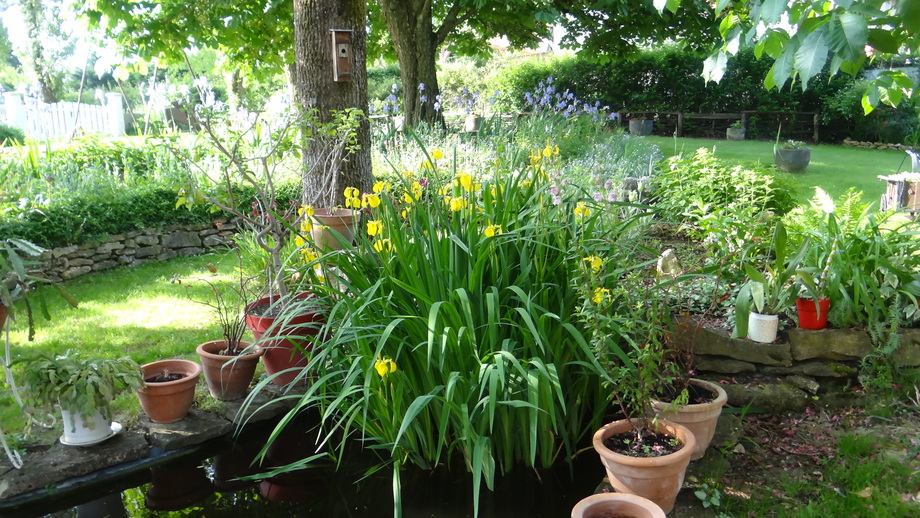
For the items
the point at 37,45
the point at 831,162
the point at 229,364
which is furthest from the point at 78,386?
the point at 37,45

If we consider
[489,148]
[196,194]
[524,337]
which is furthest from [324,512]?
[489,148]

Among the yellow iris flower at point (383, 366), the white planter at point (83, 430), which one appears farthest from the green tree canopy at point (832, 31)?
the white planter at point (83, 430)

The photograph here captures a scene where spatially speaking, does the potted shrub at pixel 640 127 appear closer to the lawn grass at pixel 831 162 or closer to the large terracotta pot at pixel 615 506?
the lawn grass at pixel 831 162

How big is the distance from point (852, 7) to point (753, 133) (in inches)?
563

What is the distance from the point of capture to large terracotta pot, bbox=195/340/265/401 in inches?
125

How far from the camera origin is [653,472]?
2.17m

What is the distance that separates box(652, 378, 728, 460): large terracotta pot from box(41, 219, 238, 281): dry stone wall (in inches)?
152

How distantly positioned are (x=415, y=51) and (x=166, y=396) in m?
8.04

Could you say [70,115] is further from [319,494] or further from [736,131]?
[736,131]

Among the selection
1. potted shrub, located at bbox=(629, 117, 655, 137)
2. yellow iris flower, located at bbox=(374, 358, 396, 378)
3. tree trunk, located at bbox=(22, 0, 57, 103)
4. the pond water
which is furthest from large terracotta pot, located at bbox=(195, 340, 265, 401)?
tree trunk, located at bbox=(22, 0, 57, 103)

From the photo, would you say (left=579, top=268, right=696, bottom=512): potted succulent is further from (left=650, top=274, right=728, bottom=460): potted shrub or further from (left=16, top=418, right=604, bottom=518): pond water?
(left=16, top=418, right=604, bottom=518): pond water

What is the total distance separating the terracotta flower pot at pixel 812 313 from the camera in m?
3.04

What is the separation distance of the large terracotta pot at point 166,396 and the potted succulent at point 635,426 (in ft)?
5.93

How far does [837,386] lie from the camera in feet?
10.3
